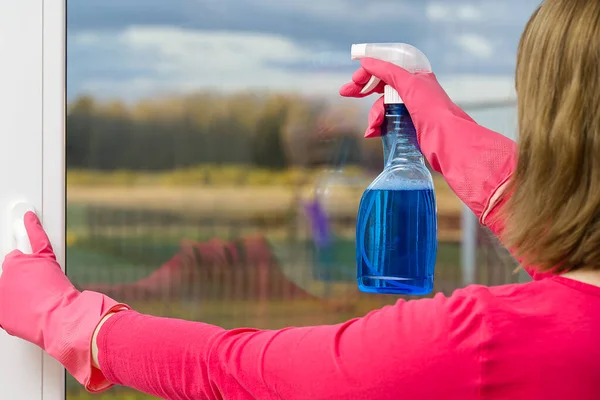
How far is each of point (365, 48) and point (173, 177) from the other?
37cm

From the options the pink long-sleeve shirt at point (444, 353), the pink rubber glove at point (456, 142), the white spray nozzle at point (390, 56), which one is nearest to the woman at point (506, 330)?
the pink long-sleeve shirt at point (444, 353)

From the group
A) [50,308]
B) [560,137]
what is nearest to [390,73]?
[560,137]

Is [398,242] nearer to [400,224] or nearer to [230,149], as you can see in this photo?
[400,224]

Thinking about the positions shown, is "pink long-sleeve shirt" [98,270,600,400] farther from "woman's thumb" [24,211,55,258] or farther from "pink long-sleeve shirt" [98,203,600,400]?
"woman's thumb" [24,211,55,258]

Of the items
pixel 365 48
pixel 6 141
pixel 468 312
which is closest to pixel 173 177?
pixel 6 141

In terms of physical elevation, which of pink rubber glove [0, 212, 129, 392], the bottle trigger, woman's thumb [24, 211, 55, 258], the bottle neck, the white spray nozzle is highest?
the white spray nozzle

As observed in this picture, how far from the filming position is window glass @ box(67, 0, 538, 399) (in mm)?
1111

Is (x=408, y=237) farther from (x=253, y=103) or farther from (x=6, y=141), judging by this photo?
(x=6, y=141)

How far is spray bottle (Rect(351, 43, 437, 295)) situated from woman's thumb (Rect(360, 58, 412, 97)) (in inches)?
2.4

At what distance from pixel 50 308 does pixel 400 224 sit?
1.57 feet

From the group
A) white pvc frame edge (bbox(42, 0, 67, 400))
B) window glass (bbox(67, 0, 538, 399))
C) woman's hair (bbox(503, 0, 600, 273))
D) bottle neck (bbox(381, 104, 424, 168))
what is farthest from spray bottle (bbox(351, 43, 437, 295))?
white pvc frame edge (bbox(42, 0, 67, 400))

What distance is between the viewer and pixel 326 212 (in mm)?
1223

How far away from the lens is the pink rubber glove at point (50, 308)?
0.86 metres

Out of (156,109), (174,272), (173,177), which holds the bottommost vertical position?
(174,272)
